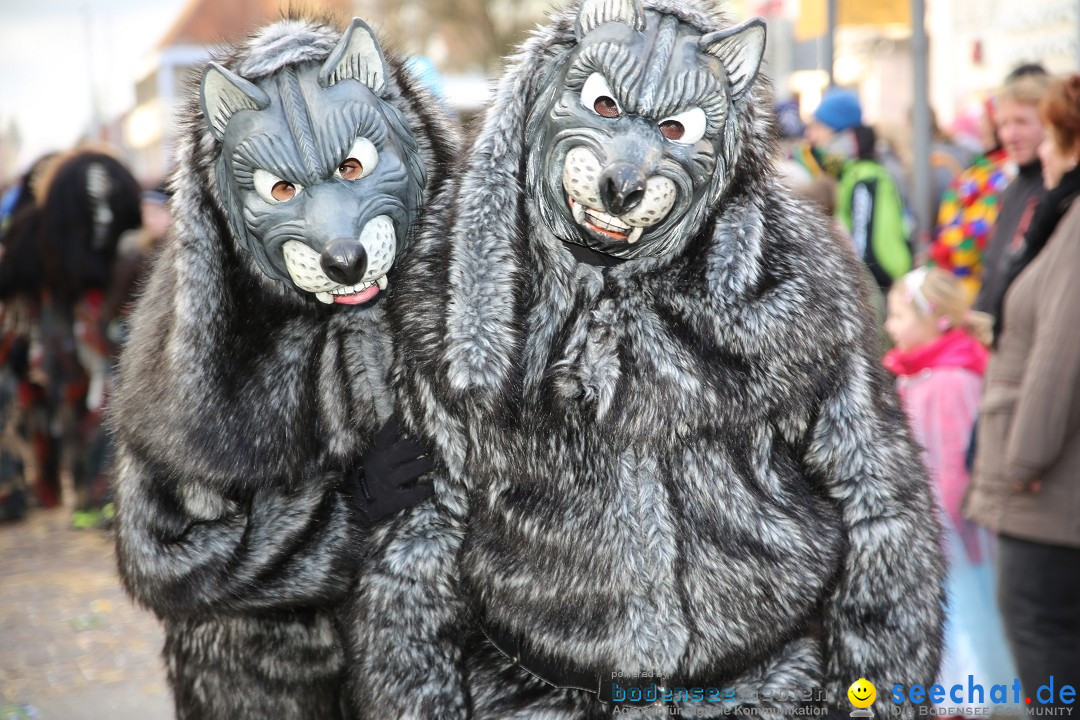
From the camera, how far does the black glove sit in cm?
223

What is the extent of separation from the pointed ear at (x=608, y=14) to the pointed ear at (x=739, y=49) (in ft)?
0.41

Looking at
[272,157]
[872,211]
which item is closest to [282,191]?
[272,157]

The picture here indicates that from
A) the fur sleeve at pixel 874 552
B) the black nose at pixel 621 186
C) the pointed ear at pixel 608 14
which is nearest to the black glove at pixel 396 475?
the black nose at pixel 621 186

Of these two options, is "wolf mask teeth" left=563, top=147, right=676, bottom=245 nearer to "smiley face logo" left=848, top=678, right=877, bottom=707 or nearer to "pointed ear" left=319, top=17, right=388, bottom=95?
"pointed ear" left=319, top=17, right=388, bottom=95

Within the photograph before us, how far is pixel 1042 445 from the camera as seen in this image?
3.37m

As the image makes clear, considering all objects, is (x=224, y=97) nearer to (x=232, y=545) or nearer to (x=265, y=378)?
(x=265, y=378)

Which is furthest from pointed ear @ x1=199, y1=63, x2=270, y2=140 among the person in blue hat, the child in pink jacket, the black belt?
the person in blue hat

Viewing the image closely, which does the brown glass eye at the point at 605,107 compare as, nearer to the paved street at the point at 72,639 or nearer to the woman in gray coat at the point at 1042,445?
the woman in gray coat at the point at 1042,445

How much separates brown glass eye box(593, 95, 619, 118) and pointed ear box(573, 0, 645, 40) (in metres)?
0.14

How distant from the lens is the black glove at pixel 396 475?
7.33ft

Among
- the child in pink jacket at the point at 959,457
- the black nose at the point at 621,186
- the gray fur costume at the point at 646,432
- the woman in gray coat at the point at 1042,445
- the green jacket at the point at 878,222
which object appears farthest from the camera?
the green jacket at the point at 878,222

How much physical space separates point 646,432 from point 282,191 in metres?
0.86

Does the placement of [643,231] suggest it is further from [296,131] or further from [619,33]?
[296,131]

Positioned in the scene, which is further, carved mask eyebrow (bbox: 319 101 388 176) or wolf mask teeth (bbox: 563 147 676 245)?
carved mask eyebrow (bbox: 319 101 388 176)
